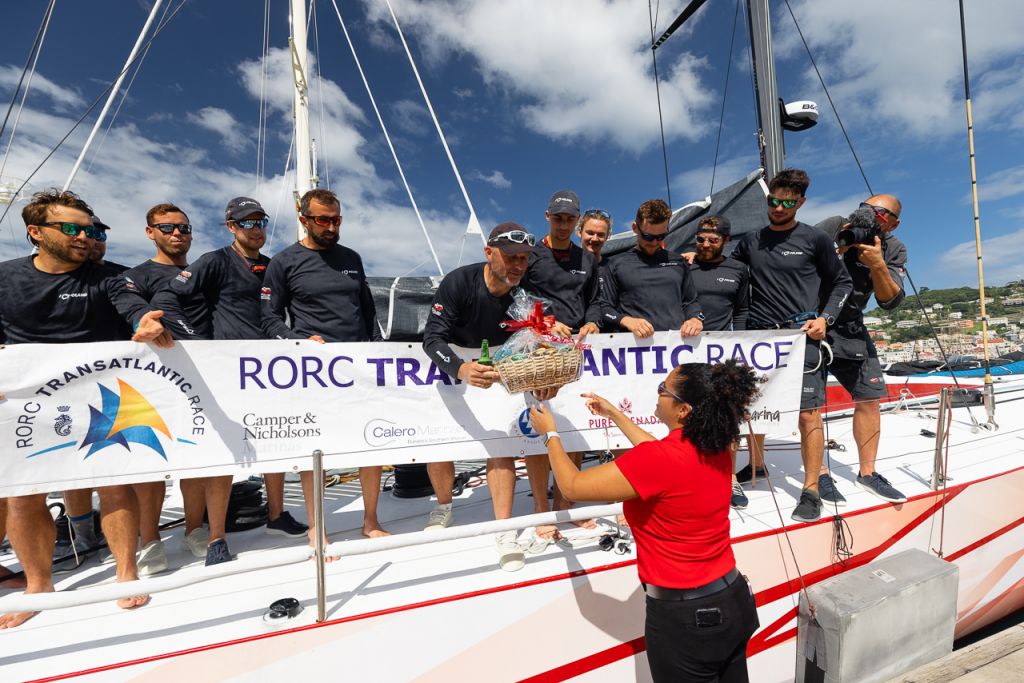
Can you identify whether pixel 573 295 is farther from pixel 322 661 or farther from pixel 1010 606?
pixel 1010 606

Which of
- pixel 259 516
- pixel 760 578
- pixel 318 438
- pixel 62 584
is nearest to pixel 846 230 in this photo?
pixel 760 578

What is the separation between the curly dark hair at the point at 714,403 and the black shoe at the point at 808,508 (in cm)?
162

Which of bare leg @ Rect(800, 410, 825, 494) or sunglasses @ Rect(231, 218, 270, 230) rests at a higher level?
sunglasses @ Rect(231, 218, 270, 230)

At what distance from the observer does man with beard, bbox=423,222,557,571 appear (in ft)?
8.48

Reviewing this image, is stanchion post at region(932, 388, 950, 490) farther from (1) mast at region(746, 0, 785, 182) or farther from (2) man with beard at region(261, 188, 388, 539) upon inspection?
(1) mast at region(746, 0, 785, 182)

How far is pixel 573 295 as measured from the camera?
3.26 meters

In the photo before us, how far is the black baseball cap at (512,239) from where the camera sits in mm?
2580

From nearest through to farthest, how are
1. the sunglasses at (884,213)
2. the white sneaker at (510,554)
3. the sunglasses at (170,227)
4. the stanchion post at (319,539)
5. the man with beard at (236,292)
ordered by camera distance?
the stanchion post at (319,539) → the white sneaker at (510,554) → the man with beard at (236,292) → the sunglasses at (170,227) → the sunglasses at (884,213)

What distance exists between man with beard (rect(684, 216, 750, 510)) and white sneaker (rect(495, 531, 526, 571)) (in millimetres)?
2009

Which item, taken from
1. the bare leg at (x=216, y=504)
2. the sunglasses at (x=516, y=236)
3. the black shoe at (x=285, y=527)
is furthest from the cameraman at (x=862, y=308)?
the bare leg at (x=216, y=504)

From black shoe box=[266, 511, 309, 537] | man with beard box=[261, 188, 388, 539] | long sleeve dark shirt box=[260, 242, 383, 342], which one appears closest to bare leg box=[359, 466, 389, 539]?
man with beard box=[261, 188, 388, 539]

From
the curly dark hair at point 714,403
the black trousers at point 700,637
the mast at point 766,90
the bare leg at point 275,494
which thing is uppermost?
the mast at point 766,90

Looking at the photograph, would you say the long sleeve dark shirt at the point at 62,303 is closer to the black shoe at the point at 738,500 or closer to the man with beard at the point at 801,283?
the black shoe at the point at 738,500

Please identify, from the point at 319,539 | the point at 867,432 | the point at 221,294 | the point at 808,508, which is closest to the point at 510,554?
the point at 319,539
